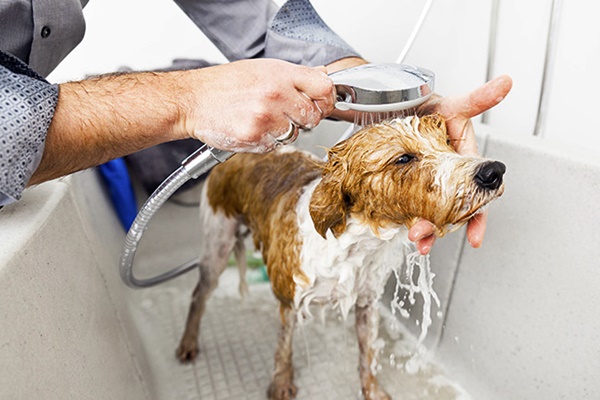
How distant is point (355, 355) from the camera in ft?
5.84

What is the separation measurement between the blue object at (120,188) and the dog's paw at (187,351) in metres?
0.62

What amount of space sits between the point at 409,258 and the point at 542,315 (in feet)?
1.22

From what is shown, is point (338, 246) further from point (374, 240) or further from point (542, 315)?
point (542, 315)

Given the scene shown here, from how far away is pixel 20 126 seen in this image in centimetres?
74

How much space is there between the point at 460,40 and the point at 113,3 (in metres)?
1.56

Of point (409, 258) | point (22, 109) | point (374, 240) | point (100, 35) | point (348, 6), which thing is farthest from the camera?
point (100, 35)

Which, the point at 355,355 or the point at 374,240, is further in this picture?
the point at 355,355

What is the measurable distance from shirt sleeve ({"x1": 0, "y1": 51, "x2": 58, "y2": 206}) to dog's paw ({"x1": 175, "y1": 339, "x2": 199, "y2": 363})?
1150 mm

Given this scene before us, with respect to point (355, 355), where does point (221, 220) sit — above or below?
above

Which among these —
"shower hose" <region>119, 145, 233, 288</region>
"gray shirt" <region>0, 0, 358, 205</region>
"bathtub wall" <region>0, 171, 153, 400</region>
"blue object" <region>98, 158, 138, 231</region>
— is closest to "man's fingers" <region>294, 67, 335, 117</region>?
"shower hose" <region>119, 145, 233, 288</region>

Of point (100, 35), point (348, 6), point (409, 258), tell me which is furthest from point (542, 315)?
point (100, 35)

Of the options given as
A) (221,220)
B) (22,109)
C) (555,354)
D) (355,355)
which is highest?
(22,109)

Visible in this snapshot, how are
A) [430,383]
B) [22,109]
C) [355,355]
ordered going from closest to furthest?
[22,109]
[430,383]
[355,355]

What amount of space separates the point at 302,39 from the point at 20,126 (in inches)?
33.7
